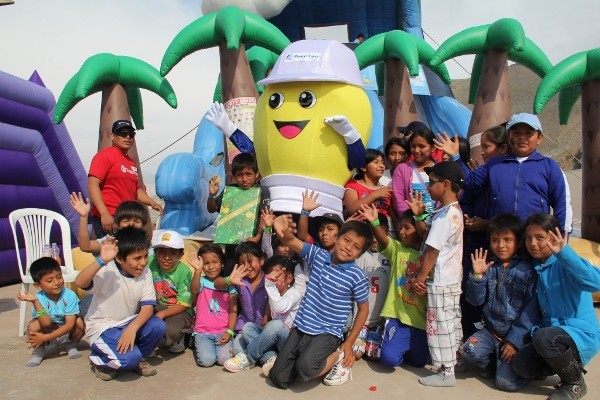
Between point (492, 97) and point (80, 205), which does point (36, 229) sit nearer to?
point (80, 205)

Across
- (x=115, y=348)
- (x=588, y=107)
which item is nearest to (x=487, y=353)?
(x=115, y=348)

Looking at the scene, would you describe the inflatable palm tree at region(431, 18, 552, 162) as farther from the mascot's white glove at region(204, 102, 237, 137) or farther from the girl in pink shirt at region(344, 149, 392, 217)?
the mascot's white glove at region(204, 102, 237, 137)

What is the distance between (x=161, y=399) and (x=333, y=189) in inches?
63.2

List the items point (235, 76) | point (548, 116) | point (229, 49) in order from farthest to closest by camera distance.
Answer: point (548, 116) → point (235, 76) → point (229, 49)

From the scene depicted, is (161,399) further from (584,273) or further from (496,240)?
(584,273)

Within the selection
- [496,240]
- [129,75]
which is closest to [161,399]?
[496,240]

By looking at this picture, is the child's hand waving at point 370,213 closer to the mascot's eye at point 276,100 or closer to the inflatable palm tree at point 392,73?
the mascot's eye at point 276,100

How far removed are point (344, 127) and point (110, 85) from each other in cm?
318

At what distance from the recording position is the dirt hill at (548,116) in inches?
1117

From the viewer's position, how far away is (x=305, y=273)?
10.9 ft

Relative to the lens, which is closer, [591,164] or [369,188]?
[369,188]

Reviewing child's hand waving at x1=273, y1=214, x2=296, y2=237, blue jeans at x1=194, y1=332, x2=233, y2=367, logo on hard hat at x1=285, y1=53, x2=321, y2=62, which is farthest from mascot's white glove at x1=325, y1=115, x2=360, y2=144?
blue jeans at x1=194, y1=332, x2=233, y2=367

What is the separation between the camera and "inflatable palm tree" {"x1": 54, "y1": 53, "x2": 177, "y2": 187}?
5.45m

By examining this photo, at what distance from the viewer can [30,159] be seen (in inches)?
263
